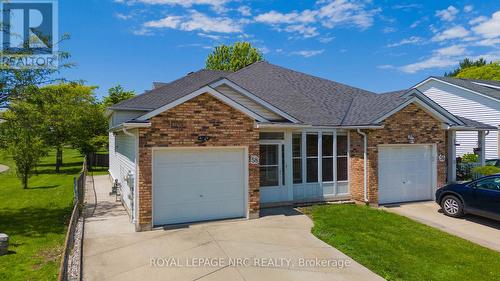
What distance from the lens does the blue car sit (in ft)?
33.3

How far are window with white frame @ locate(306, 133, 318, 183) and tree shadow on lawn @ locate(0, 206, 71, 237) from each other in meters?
8.50

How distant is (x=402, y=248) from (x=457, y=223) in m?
3.65

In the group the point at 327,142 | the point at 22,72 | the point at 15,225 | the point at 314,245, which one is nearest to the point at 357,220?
the point at 314,245

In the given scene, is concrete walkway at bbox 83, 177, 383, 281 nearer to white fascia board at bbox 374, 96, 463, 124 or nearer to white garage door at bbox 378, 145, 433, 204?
white garage door at bbox 378, 145, 433, 204

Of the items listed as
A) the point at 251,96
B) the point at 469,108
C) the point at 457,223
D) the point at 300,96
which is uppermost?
the point at 469,108

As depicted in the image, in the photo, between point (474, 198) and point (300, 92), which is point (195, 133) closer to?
point (300, 92)

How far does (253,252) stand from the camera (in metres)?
7.86

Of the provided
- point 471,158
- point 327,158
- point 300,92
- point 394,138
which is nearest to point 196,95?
point 327,158

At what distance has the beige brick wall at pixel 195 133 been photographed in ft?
30.6

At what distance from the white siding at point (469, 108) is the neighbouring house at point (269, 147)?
996 centimetres

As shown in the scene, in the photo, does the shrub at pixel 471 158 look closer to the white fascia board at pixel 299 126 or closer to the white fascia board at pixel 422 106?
the white fascia board at pixel 422 106

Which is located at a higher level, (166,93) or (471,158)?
(166,93)

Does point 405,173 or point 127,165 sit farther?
point 405,173

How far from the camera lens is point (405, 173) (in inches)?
519
